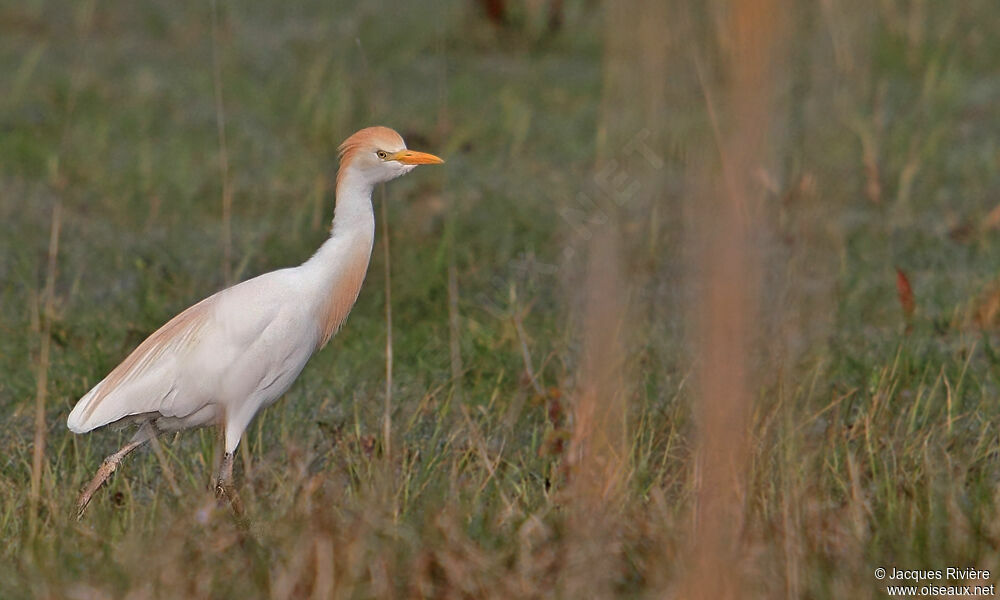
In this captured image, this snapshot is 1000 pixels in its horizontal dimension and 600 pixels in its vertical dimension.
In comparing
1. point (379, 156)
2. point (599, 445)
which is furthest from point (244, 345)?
point (599, 445)

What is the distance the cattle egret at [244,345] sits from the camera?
2.94 meters

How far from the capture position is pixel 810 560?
2.32 meters

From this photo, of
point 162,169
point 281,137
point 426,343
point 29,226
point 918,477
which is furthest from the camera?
point 281,137

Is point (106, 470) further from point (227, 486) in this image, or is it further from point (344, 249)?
point (344, 249)

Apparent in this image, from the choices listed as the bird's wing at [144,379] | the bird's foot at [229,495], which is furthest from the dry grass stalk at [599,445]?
the bird's wing at [144,379]

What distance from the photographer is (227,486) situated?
2.76 metres

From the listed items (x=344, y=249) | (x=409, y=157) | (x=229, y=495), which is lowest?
(x=229, y=495)

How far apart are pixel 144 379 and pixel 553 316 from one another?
4.96ft

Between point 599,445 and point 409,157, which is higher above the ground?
point 409,157

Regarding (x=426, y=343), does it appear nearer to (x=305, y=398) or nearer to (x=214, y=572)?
(x=305, y=398)

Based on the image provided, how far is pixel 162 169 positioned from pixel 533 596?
343cm

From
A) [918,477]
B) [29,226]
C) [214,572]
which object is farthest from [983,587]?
[29,226]

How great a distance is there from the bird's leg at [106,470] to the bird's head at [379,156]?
2.17 feet

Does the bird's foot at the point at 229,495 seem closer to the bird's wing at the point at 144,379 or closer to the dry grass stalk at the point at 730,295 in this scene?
the bird's wing at the point at 144,379
